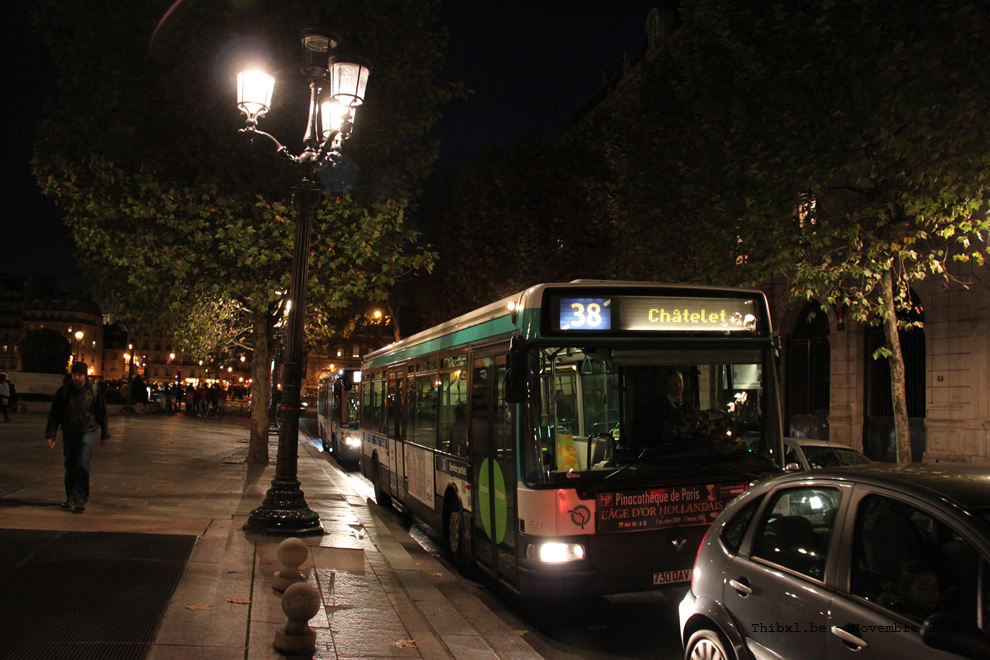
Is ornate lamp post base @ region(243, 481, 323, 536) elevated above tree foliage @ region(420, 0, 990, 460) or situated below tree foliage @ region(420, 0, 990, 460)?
below

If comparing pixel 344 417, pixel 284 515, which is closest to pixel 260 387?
pixel 344 417

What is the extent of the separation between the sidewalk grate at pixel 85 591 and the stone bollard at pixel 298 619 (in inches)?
32.7

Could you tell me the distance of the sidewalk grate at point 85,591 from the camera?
16.4 ft

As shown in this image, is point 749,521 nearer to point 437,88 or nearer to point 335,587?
point 335,587

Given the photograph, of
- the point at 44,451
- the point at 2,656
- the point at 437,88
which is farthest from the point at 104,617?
the point at 44,451

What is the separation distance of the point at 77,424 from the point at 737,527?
808 cm

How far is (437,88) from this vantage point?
1548 cm

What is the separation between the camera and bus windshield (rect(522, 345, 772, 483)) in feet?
22.0

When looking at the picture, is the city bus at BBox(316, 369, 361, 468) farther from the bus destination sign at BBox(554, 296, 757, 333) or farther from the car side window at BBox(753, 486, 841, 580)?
the car side window at BBox(753, 486, 841, 580)

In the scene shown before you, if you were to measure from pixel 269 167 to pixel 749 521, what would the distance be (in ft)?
41.7

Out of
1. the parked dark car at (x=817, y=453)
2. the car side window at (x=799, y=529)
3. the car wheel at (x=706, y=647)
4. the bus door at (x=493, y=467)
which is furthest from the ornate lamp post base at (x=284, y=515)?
the car side window at (x=799, y=529)

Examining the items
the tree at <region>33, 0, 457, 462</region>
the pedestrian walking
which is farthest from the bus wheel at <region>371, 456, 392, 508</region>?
the pedestrian walking

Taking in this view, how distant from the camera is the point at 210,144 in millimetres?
14578

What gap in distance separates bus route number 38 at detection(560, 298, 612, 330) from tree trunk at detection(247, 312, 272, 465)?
39.3ft
